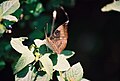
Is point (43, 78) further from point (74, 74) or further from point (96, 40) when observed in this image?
point (96, 40)

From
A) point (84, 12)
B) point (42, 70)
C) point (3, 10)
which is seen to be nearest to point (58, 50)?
point (42, 70)

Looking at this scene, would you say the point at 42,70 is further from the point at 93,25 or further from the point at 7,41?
the point at 93,25

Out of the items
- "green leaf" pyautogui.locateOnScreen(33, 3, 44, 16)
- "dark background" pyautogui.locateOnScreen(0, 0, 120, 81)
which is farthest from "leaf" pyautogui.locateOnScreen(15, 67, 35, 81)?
"dark background" pyautogui.locateOnScreen(0, 0, 120, 81)

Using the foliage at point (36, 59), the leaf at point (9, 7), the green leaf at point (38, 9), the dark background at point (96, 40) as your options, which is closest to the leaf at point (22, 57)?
the foliage at point (36, 59)

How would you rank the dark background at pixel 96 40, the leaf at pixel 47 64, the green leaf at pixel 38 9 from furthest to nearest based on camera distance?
the dark background at pixel 96 40, the green leaf at pixel 38 9, the leaf at pixel 47 64

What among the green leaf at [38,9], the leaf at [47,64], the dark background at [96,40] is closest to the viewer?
the leaf at [47,64]

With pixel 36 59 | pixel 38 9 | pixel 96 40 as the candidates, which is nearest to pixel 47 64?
pixel 36 59

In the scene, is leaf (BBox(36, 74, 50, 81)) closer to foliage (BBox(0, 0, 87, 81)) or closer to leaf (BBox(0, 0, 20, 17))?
foliage (BBox(0, 0, 87, 81))

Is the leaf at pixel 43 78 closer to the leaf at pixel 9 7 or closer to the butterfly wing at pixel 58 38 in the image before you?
the butterfly wing at pixel 58 38

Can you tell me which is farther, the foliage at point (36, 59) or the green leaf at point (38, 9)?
the green leaf at point (38, 9)
